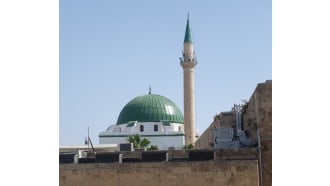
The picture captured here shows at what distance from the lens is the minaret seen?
30016 millimetres

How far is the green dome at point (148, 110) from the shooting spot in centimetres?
3616

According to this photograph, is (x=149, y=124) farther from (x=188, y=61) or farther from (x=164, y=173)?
(x=164, y=173)

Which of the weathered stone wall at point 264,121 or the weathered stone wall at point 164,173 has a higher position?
the weathered stone wall at point 264,121

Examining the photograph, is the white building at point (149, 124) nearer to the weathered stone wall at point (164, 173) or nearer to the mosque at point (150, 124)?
the mosque at point (150, 124)

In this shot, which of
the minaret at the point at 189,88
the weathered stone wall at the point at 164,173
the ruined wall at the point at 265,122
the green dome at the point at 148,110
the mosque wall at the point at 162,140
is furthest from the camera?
the green dome at the point at 148,110

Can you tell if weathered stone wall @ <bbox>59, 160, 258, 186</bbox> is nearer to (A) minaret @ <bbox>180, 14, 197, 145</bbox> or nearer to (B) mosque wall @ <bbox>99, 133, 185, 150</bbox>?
(A) minaret @ <bbox>180, 14, 197, 145</bbox>

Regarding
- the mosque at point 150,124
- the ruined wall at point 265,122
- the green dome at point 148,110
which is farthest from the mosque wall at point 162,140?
the ruined wall at point 265,122

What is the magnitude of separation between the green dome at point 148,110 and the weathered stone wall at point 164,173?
27881 millimetres

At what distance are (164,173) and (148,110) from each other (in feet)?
94.1
